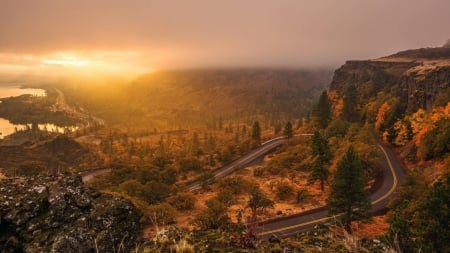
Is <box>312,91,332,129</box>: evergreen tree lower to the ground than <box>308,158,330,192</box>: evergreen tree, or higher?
higher

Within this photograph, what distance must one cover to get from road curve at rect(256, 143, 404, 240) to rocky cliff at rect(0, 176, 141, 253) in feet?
74.0

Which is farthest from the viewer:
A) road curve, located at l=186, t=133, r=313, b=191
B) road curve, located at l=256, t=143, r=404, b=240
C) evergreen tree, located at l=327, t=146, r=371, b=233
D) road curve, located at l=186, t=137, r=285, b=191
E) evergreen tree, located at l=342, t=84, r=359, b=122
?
evergreen tree, located at l=342, t=84, r=359, b=122

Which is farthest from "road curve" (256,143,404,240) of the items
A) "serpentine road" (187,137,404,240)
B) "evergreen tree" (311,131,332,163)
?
"evergreen tree" (311,131,332,163)

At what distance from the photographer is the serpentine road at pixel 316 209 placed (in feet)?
132

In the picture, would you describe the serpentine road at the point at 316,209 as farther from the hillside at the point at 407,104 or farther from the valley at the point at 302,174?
the hillside at the point at 407,104

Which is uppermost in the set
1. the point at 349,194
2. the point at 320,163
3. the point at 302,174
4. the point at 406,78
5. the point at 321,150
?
the point at 406,78

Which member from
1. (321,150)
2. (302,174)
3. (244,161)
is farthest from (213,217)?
(244,161)

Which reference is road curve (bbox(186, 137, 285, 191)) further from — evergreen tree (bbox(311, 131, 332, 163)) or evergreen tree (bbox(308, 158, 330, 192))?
evergreen tree (bbox(311, 131, 332, 163))

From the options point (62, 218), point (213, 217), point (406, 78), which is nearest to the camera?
point (62, 218)

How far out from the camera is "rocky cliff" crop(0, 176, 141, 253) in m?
10.0

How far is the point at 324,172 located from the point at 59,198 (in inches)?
2036

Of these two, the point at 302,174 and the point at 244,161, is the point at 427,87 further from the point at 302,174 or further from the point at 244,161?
the point at 244,161

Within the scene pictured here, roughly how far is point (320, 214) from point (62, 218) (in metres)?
40.6

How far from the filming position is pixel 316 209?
48125mm
